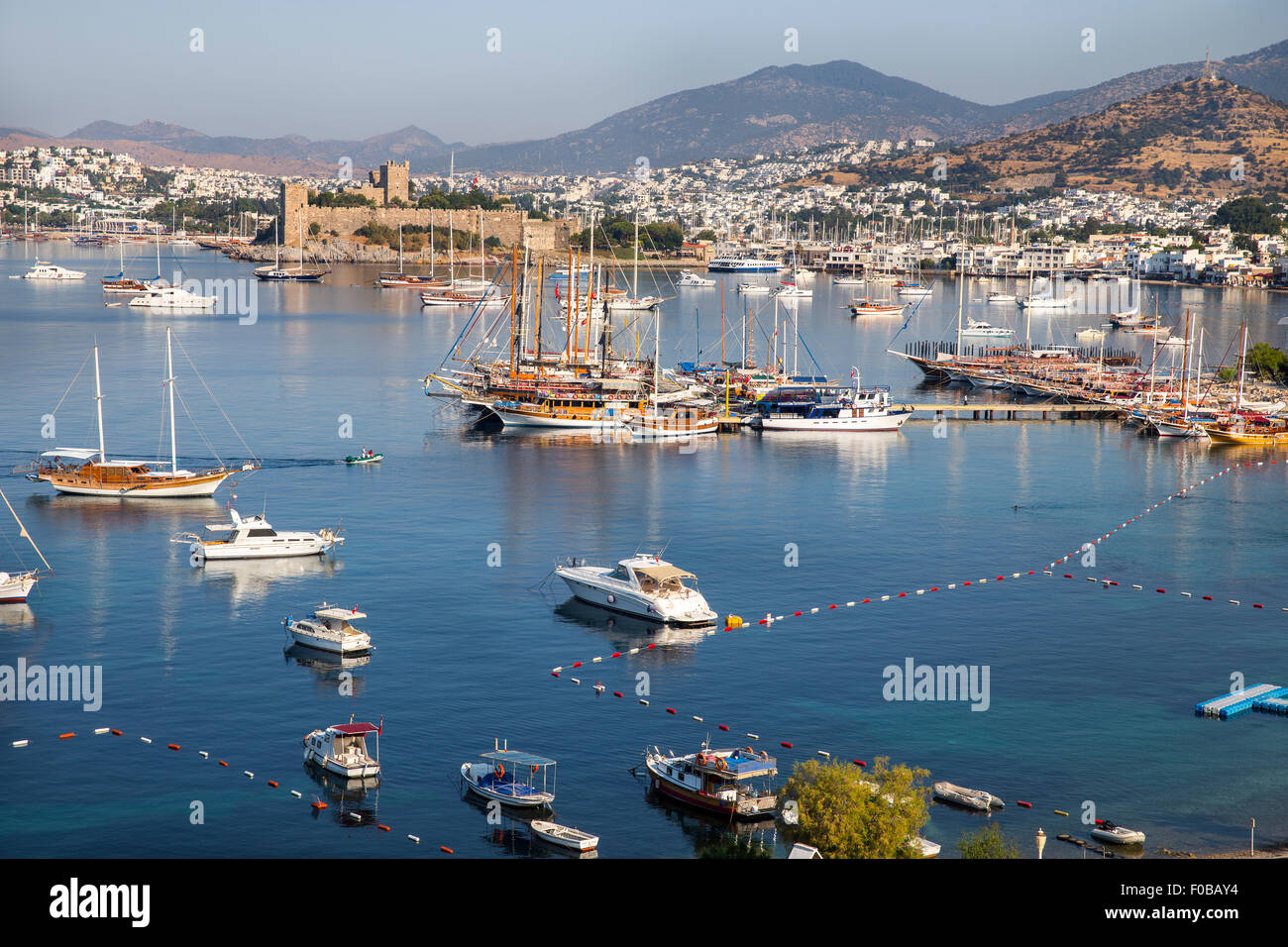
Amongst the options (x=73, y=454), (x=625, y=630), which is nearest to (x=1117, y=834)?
(x=625, y=630)

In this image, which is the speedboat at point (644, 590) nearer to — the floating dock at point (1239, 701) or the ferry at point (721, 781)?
the ferry at point (721, 781)

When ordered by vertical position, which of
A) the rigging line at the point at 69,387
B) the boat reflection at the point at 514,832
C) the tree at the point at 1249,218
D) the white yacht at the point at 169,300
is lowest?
the boat reflection at the point at 514,832

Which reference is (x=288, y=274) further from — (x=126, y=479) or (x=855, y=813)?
(x=855, y=813)

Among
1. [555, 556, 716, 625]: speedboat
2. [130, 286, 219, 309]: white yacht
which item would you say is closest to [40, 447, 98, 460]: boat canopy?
[555, 556, 716, 625]: speedboat

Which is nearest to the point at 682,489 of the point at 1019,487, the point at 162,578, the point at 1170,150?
the point at 1019,487

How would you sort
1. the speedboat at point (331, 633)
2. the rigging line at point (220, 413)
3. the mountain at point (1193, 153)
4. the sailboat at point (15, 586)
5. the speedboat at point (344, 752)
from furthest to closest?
the mountain at point (1193, 153)
the rigging line at point (220, 413)
the sailboat at point (15, 586)
the speedboat at point (331, 633)
the speedboat at point (344, 752)

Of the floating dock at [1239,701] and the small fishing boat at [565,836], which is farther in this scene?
the floating dock at [1239,701]

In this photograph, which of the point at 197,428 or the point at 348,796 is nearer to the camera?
the point at 348,796

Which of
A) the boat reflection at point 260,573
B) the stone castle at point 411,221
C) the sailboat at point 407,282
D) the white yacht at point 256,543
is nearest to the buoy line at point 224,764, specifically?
the boat reflection at point 260,573
